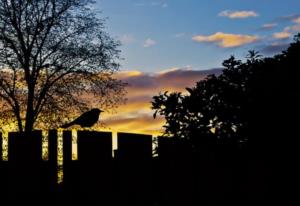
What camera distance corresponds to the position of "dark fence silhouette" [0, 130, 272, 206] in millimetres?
5629

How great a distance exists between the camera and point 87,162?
5773 mm

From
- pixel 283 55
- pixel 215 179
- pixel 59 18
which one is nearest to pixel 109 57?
pixel 59 18

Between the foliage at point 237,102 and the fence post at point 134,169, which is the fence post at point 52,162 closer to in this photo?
the fence post at point 134,169

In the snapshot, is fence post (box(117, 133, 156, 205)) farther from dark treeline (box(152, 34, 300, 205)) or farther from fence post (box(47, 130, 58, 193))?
fence post (box(47, 130, 58, 193))

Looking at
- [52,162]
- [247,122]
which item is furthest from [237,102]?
[52,162]

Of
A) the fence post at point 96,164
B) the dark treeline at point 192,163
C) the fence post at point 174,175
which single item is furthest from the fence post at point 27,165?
the fence post at point 174,175

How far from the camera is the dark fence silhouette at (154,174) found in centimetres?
563

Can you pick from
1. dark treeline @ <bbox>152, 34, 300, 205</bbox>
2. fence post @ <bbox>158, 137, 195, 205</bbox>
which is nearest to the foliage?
dark treeline @ <bbox>152, 34, 300, 205</bbox>

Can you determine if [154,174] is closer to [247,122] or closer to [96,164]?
[96,164]

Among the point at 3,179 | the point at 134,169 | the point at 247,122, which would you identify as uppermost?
the point at 247,122

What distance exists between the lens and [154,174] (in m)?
5.79

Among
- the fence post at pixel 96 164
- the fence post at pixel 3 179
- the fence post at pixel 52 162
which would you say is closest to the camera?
the fence post at pixel 96 164

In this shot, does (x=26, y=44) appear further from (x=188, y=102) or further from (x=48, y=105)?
(x=188, y=102)

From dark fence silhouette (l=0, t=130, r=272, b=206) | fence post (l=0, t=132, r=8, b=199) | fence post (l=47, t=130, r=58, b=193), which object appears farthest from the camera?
fence post (l=0, t=132, r=8, b=199)
